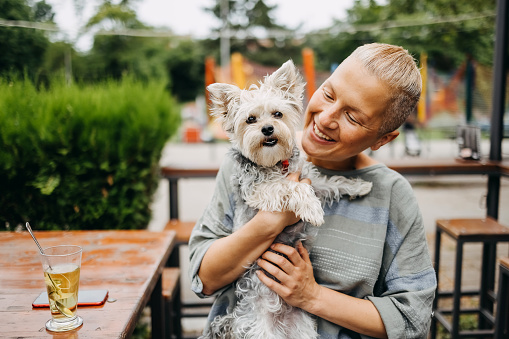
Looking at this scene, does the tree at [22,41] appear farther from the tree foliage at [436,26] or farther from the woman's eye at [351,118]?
the tree foliage at [436,26]

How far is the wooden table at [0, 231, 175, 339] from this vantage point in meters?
1.30

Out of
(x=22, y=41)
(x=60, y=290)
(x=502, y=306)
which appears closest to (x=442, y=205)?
(x=502, y=306)

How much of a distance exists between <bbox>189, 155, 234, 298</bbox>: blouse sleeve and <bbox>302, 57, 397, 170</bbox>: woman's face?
1.41 ft

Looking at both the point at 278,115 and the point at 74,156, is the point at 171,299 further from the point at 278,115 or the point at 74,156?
the point at 278,115

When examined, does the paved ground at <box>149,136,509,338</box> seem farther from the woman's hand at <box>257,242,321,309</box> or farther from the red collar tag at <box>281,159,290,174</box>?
the woman's hand at <box>257,242,321,309</box>

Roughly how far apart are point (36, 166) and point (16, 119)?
0.38m

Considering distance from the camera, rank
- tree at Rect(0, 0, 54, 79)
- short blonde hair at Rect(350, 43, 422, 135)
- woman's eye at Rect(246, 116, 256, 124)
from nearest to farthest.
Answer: short blonde hair at Rect(350, 43, 422, 135), woman's eye at Rect(246, 116, 256, 124), tree at Rect(0, 0, 54, 79)

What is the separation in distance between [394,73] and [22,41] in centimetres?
320

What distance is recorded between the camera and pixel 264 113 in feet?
5.74

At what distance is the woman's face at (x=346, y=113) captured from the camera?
154 cm

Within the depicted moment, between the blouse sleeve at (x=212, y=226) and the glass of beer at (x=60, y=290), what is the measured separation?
1.65 feet

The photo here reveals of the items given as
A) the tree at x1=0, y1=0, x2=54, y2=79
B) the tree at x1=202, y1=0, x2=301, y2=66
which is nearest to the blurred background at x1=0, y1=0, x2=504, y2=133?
the tree at x1=0, y1=0, x2=54, y2=79

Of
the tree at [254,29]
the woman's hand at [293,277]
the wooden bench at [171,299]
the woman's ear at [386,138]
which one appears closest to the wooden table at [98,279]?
the wooden bench at [171,299]

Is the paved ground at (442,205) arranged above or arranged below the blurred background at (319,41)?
below
